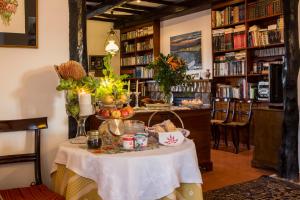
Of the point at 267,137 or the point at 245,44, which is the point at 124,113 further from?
the point at 245,44

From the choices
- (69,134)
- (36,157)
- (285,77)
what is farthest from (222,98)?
(36,157)

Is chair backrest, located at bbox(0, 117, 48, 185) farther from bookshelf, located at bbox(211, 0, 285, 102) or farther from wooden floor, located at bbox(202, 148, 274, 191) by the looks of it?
bookshelf, located at bbox(211, 0, 285, 102)

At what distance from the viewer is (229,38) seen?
21.7 feet

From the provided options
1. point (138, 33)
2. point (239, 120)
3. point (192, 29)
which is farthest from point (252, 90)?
point (138, 33)

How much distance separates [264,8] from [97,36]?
4.84 metres

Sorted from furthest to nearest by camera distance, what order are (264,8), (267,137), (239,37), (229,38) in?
(229,38)
(239,37)
(264,8)
(267,137)

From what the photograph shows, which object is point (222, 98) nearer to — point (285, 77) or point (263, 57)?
point (263, 57)

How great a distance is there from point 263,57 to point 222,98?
3.61 feet

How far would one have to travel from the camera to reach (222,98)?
683cm

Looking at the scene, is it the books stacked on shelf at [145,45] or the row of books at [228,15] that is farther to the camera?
the books stacked on shelf at [145,45]

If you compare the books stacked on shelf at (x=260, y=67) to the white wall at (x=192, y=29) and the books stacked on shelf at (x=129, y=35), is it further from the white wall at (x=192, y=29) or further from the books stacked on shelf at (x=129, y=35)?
the books stacked on shelf at (x=129, y=35)

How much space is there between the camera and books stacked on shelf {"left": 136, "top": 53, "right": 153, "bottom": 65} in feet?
28.7

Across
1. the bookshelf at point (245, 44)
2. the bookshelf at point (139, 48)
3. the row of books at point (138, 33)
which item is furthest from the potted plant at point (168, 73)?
the row of books at point (138, 33)

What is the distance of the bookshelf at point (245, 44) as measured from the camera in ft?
19.5
